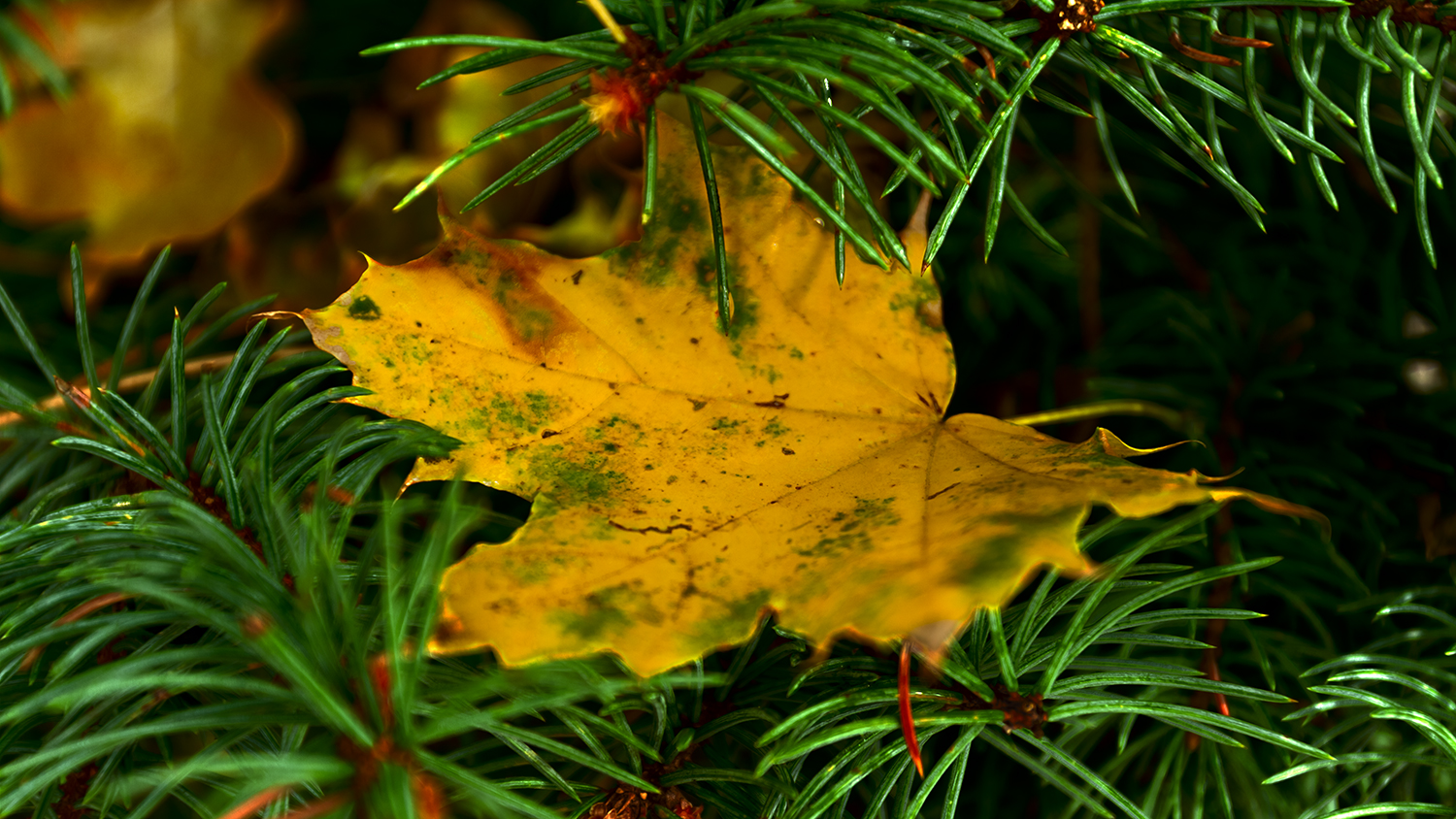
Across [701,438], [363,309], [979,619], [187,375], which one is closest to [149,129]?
[187,375]

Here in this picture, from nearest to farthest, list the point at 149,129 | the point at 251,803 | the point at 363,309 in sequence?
1. the point at 251,803
2. the point at 363,309
3. the point at 149,129

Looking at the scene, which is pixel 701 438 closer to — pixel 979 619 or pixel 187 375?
pixel 979 619

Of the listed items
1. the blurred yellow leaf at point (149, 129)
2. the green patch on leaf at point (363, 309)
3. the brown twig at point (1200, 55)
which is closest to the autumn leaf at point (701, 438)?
the green patch on leaf at point (363, 309)

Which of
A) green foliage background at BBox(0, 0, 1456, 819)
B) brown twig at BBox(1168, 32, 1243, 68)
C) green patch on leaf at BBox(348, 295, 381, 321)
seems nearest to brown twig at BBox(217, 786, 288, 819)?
green foliage background at BBox(0, 0, 1456, 819)

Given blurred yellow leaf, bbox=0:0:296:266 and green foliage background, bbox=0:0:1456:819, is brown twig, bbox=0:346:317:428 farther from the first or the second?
blurred yellow leaf, bbox=0:0:296:266

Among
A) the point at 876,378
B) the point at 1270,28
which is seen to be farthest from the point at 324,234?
the point at 1270,28

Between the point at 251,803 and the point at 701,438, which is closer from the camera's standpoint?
the point at 251,803

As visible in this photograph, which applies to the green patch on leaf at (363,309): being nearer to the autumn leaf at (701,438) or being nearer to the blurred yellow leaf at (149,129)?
the autumn leaf at (701,438)
